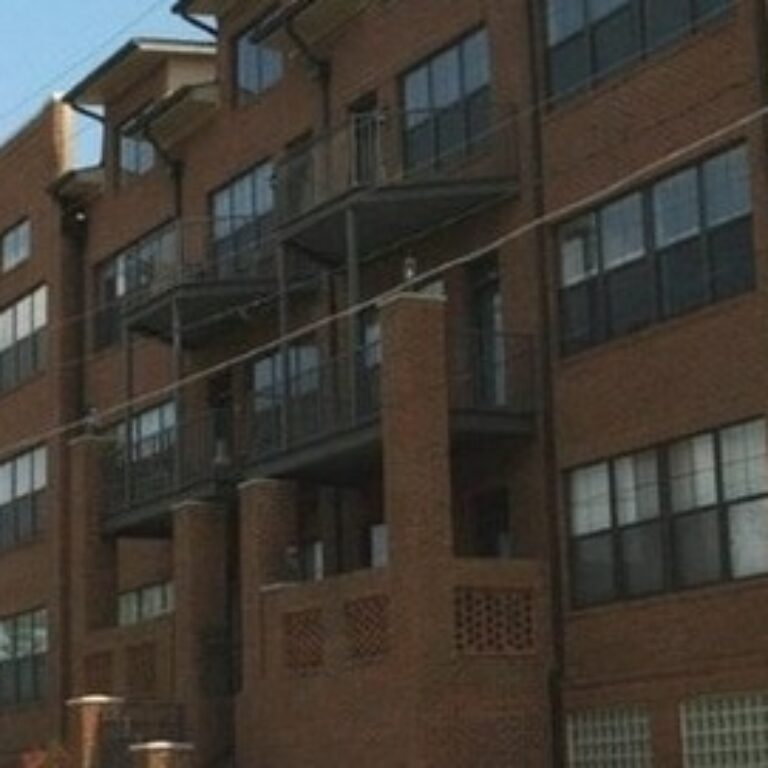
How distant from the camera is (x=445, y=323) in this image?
2817 cm

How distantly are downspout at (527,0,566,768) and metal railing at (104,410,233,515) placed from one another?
7.51 m

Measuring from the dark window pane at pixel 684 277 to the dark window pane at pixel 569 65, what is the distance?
305 centimetres

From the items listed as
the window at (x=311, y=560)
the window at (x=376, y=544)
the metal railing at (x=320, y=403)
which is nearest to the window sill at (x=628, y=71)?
the metal railing at (x=320, y=403)

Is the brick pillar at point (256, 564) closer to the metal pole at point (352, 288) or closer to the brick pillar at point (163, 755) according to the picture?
the brick pillar at point (163, 755)

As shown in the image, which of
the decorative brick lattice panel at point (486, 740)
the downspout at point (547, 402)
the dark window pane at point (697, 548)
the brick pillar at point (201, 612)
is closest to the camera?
the dark window pane at point (697, 548)

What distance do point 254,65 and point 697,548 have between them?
594 inches

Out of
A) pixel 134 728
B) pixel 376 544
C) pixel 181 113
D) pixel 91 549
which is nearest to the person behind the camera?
pixel 376 544

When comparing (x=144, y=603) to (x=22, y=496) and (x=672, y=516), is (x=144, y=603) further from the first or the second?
(x=672, y=516)

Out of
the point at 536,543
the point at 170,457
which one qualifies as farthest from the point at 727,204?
the point at 170,457

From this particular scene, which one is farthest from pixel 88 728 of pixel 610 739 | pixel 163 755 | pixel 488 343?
pixel 610 739

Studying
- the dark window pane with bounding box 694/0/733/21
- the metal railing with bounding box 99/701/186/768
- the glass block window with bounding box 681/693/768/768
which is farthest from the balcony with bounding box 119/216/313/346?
the glass block window with bounding box 681/693/768/768

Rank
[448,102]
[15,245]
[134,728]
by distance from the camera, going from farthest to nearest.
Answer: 1. [15,245]
2. [134,728]
3. [448,102]

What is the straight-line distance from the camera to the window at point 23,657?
41531 millimetres

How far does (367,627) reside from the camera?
Answer: 26.9 metres
